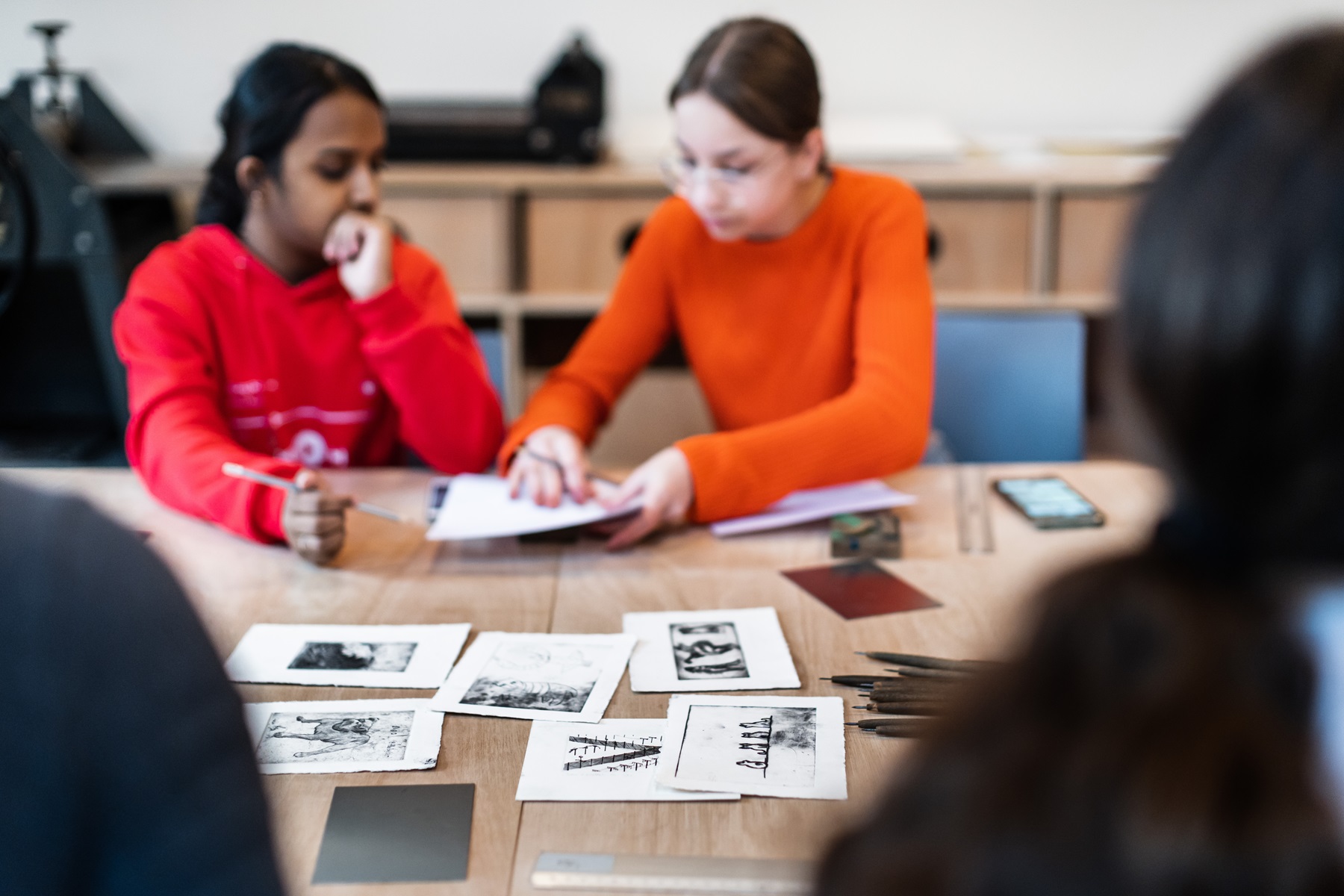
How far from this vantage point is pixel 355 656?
3.64ft

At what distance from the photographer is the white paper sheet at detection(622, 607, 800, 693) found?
1062 mm

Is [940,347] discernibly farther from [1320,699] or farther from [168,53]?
[168,53]

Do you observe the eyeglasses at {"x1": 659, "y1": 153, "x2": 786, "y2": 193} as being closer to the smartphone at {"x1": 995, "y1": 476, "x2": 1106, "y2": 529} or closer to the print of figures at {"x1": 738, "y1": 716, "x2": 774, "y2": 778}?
the smartphone at {"x1": 995, "y1": 476, "x2": 1106, "y2": 529}

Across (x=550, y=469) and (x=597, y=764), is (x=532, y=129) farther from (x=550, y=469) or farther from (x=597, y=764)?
(x=597, y=764)

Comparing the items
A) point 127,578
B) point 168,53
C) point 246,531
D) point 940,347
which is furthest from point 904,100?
point 127,578

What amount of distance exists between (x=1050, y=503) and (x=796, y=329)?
0.46 m

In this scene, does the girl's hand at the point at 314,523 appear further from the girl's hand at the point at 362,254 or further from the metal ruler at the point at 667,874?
the metal ruler at the point at 667,874

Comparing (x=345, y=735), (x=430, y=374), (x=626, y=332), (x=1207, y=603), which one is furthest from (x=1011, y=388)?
(x=1207, y=603)

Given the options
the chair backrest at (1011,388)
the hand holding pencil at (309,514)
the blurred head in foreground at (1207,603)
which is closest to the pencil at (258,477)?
the hand holding pencil at (309,514)

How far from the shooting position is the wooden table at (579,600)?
0.85m

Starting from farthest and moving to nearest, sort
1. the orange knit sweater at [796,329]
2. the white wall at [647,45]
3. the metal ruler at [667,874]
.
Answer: the white wall at [647,45]
the orange knit sweater at [796,329]
the metal ruler at [667,874]

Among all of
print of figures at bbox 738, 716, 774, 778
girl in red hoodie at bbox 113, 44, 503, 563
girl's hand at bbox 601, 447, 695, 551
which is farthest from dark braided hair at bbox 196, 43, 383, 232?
print of figures at bbox 738, 716, 774, 778

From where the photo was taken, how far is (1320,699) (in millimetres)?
373

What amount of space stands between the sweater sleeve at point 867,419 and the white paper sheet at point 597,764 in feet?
1.44
